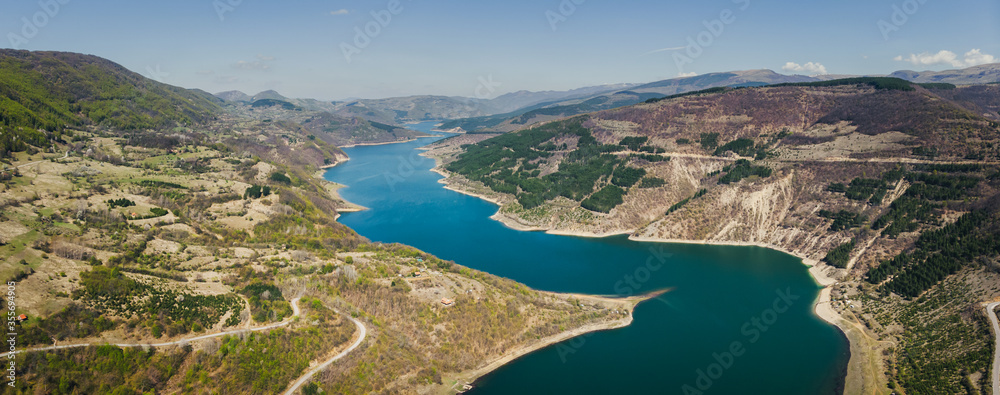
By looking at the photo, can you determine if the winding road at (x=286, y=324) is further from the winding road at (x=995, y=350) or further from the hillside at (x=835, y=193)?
the winding road at (x=995, y=350)

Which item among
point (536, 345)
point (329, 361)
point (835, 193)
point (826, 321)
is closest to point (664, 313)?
point (536, 345)

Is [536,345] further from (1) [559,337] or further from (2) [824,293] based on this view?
(2) [824,293]

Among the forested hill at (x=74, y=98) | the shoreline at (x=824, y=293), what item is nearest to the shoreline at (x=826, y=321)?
the shoreline at (x=824, y=293)

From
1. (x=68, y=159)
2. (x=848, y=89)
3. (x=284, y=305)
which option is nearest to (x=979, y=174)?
(x=848, y=89)

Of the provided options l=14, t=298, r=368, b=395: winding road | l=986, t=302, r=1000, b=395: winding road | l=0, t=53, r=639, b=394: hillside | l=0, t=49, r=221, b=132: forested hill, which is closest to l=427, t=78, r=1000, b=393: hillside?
l=986, t=302, r=1000, b=395: winding road

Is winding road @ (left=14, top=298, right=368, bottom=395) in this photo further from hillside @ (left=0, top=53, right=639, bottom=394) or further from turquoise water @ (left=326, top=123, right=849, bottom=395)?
turquoise water @ (left=326, top=123, right=849, bottom=395)

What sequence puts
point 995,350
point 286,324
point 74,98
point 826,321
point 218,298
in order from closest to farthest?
1. point 218,298
2. point 286,324
3. point 995,350
4. point 826,321
5. point 74,98
